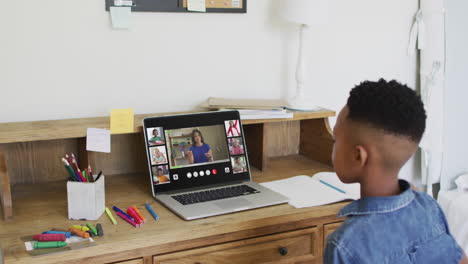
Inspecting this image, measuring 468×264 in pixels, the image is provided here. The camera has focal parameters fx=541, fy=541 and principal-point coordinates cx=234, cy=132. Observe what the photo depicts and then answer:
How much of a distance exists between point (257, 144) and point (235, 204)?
1.58 ft

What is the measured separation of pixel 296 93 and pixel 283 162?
28 centimetres

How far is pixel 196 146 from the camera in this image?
1818mm

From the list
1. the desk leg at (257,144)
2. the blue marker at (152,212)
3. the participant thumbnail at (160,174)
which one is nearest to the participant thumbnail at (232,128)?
the desk leg at (257,144)

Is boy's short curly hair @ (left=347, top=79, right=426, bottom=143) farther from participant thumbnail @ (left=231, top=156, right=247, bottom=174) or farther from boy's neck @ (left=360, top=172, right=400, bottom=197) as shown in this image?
participant thumbnail @ (left=231, top=156, right=247, bottom=174)

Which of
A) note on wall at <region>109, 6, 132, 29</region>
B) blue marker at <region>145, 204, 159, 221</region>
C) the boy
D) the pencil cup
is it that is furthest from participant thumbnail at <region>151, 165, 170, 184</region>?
the boy

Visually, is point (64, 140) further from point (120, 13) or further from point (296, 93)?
point (296, 93)

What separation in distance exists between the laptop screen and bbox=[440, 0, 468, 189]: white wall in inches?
47.1

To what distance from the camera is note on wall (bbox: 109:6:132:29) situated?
1.89 m

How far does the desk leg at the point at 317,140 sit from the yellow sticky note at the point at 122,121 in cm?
77

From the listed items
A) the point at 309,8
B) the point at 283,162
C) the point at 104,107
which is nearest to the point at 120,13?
the point at 104,107

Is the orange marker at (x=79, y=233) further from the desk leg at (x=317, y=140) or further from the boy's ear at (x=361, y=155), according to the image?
the desk leg at (x=317, y=140)

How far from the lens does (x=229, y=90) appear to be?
84.8 inches

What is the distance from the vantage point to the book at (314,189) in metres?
1.70

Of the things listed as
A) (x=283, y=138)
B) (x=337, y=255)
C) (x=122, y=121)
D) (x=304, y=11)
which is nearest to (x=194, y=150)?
(x=122, y=121)
